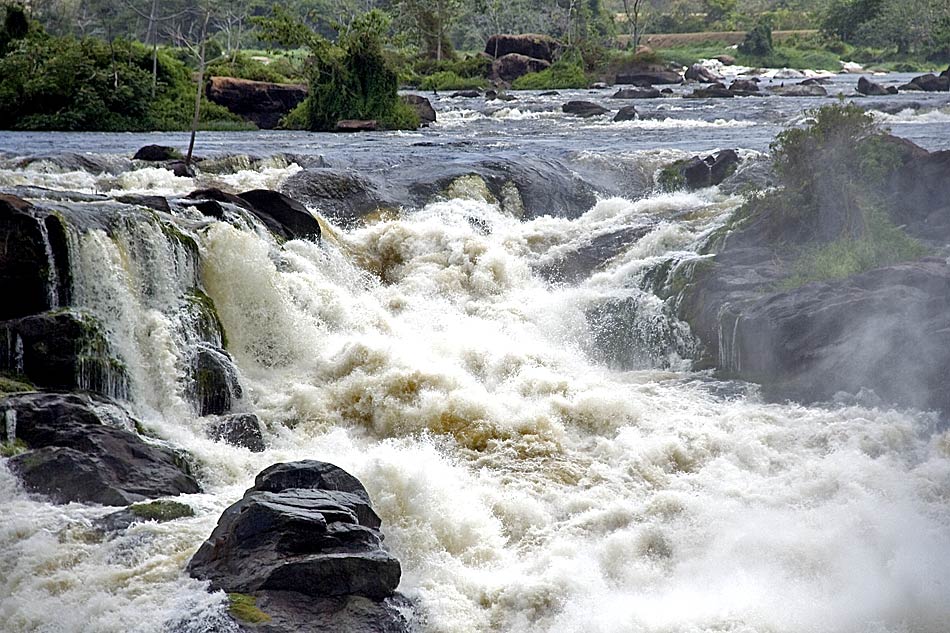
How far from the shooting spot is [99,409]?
8.44m

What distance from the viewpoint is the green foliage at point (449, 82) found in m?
46.3

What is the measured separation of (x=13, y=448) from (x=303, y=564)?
279cm

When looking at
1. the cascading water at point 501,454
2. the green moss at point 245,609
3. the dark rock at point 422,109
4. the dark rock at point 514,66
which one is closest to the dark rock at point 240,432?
the cascading water at point 501,454

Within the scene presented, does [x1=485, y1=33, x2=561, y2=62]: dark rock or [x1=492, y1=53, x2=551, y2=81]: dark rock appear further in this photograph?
[x1=485, y1=33, x2=561, y2=62]: dark rock

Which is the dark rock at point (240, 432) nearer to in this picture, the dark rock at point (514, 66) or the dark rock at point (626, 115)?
the dark rock at point (626, 115)

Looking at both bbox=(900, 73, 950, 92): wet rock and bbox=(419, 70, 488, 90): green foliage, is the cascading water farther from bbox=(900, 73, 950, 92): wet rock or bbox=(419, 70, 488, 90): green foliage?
bbox=(419, 70, 488, 90): green foliage

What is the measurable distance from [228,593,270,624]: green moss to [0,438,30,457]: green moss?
8.39 ft

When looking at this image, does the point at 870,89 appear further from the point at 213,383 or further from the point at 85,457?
the point at 85,457

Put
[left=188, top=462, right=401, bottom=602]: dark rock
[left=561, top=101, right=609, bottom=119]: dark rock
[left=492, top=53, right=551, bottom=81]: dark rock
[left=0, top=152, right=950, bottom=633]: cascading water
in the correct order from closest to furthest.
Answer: [left=188, top=462, right=401, bottom=602]: dark rock → [left=0, top=152, right=950, bottom=633]: cascading water → [left=561, top=101, right=609, bottom=119]: dark rock → [left=492, top=53, right=551, bottom=81]: dark rock

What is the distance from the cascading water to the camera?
6.43 m

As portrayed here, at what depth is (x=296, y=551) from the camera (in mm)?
6172

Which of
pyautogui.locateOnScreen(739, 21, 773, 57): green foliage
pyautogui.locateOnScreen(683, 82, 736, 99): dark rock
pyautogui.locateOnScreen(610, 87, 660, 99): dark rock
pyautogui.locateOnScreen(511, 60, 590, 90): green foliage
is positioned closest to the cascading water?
pyautogui.locateOnScreen(610, 87, 660, 99): dark rock

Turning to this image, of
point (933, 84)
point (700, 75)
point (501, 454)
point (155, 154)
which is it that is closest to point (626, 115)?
point (933, 84)

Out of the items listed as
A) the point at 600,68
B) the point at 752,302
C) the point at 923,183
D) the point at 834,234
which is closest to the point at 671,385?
the point at 752,302
